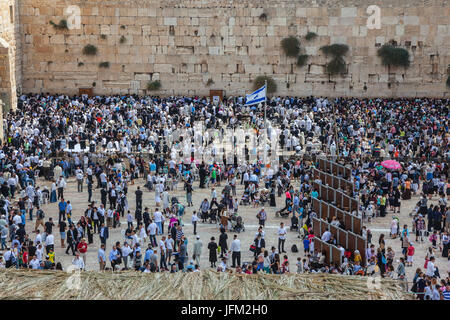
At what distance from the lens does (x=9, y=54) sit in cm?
3672

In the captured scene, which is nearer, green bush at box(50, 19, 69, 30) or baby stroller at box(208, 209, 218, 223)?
baby stroller at box(208, 209, 218, 223)

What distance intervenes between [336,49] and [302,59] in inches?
64.4

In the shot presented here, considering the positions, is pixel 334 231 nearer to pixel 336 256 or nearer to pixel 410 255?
pixel 336 256

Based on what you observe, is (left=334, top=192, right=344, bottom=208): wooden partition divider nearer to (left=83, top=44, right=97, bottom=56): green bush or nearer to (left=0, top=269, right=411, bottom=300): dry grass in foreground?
(left=0, top=269, right=411, bottom=300): dry grass in foreground

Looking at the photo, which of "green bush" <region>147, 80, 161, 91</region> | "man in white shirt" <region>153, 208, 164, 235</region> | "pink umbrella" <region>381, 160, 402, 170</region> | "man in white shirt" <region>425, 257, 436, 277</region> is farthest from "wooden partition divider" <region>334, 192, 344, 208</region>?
"green bush" <region>147, 80, 161, 91</region>

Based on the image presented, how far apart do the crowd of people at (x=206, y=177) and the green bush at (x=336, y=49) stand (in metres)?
2.33

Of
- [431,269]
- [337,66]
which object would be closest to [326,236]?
[431,269]

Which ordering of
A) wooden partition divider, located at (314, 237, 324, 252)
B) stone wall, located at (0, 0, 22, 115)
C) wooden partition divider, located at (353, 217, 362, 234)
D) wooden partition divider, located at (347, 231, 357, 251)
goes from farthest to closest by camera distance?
stone wall, located at (0, 0, 22, 115) → wooden partition divider, located at (353, 217, 362, 234) → wooden partition divider, located at (314, 237, 324, 252) → wooden partition divider, located at (347, 231, 357, 251)

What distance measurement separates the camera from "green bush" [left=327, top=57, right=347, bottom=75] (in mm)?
39719

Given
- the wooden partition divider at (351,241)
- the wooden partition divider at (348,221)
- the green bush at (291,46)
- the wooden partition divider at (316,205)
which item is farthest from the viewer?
the green bush at (291,46)

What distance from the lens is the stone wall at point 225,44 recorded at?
39.4 metres

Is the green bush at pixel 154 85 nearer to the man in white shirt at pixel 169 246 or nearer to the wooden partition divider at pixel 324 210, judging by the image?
the wooden partition divider at pixel 324 210

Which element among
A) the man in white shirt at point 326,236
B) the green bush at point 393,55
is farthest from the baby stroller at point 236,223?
the green bush at point 393,55

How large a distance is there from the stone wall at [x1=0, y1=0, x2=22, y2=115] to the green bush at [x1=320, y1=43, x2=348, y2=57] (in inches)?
556
